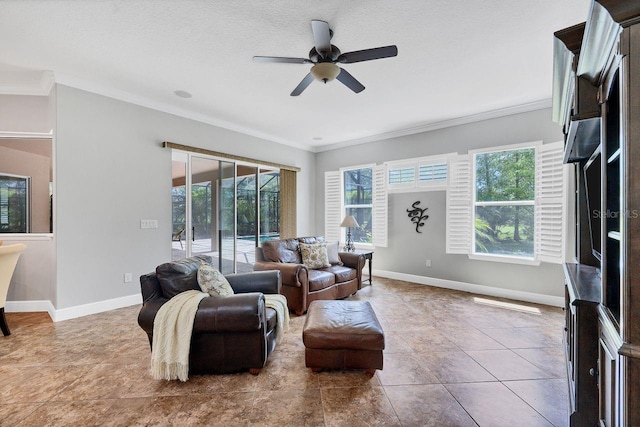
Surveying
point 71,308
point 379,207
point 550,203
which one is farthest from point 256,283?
point 550,203

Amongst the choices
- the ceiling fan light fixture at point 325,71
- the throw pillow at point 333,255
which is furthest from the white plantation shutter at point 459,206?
the ceiling fan light fixture at point 325,71

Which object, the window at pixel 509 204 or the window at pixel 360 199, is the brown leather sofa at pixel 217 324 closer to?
the window at pixel 509 204

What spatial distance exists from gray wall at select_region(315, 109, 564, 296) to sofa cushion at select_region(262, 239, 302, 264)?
2.02 metres

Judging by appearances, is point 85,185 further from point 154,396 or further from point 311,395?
point 311,395

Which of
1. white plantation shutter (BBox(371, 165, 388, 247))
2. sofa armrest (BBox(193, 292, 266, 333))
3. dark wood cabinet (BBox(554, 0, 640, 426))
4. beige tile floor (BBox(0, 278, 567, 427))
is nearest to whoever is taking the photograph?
dark wood cabinet (BBox(554, 0, 640, 426))

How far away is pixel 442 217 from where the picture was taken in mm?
4699

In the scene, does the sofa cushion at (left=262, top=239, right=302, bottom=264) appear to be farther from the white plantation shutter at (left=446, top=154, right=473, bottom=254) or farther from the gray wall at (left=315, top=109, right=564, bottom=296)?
the white plantation shutter at (left=446, top=154, right=473, bottom=254)

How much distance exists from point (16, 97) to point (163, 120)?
1621mm

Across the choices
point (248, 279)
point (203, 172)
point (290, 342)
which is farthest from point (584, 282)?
point (203, 172)

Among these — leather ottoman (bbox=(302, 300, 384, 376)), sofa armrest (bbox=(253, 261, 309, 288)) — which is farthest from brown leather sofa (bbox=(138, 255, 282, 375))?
sofa armrest (bbox=(253, 261, 309, 288))

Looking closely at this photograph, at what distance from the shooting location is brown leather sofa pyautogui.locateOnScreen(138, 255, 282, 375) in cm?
204

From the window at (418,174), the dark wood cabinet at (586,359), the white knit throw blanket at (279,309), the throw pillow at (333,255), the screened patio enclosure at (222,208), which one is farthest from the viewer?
the window at (418,174)

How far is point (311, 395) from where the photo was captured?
6.31ft

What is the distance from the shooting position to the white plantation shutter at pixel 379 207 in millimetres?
5355
